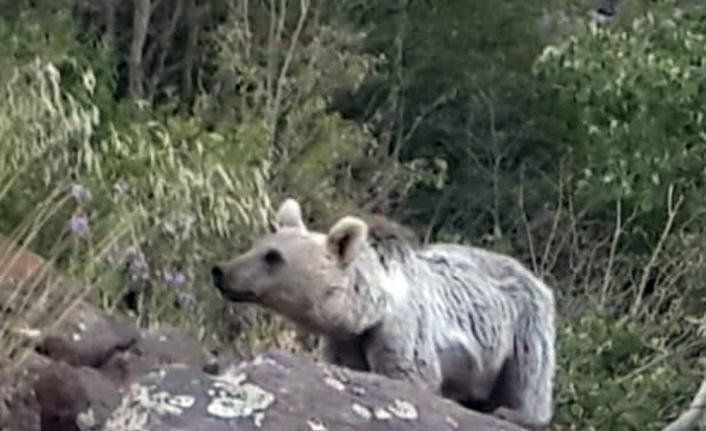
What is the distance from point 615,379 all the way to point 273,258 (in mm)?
5713

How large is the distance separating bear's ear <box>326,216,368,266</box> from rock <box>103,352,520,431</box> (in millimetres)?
1922

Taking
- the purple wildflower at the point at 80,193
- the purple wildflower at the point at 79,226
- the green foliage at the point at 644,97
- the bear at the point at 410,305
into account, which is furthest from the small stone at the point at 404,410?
the green foliage at the point at 644,97

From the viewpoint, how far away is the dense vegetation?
1352cm

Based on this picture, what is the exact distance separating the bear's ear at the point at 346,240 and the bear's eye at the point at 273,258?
21 centimetres

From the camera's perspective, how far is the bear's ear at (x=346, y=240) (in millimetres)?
10008

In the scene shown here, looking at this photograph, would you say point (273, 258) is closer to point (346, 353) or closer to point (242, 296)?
point (242, 296)

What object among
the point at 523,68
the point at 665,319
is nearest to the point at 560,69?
the point at 665,319

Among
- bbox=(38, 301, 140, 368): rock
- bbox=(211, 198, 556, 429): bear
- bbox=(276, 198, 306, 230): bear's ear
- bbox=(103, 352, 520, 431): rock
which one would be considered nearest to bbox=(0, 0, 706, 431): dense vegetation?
bbox=(38, 301, 140, 368): rock

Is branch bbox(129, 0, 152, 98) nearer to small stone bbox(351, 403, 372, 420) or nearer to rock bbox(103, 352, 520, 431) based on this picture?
rock bbox(103, 352, 520, 431)

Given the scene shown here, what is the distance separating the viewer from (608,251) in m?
20.1

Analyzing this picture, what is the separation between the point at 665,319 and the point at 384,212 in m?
3.14

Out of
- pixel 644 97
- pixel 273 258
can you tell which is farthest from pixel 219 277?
pixel 644 97

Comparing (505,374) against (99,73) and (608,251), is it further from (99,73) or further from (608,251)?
(608,251)

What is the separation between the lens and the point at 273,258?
33.2ft
